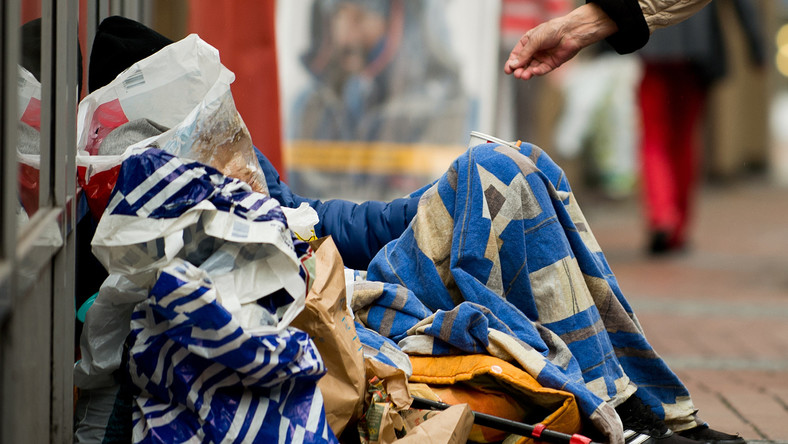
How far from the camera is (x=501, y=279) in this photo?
271 cm

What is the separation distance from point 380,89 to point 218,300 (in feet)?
14.4

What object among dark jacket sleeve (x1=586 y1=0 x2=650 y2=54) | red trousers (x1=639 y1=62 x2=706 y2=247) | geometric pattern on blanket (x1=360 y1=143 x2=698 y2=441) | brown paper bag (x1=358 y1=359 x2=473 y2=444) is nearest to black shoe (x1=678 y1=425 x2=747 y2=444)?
geometric pattern on blanket (x1=360 y1=143 x2=698 y2=441)

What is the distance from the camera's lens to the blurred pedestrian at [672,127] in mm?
8008

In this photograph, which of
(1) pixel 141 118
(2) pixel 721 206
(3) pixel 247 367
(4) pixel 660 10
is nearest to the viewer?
(3) pixel 247 367

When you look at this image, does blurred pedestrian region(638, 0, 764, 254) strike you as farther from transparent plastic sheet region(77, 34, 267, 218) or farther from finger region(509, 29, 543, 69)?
transparent plastic sheet region(77, 34, 267, 218)

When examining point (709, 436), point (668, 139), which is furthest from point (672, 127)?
point (709, 436)

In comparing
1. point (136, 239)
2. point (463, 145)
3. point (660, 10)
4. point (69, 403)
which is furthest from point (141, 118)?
Result: point (463, 145)

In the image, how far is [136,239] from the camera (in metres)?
2.10

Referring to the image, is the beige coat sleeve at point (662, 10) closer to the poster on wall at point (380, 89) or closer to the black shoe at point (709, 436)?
the black shoe at point (709, 436)

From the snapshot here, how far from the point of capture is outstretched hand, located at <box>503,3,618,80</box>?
3.09 m

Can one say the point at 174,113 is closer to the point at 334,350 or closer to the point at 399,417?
the point at 334,350

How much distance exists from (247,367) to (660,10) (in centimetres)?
167

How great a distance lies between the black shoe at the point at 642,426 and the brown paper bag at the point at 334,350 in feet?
2.25

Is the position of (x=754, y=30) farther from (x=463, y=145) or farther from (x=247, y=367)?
(x=247, y=367)
